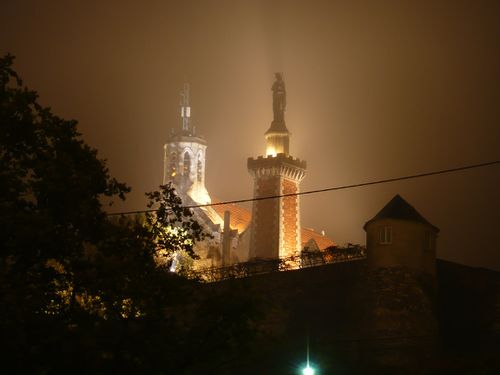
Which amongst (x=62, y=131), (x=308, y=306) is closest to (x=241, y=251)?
(x=308, y=306)

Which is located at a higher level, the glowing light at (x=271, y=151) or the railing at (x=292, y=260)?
the glowing light at (x=271, y=151)

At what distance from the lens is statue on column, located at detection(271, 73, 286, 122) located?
312 ft

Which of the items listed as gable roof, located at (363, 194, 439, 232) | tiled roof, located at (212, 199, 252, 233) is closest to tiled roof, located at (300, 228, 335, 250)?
tiled roof, located at (212, 199, 252, 233)

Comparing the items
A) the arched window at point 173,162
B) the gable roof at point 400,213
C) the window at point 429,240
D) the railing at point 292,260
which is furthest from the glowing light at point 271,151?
the window at point 429,240

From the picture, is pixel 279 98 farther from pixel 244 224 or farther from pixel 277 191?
pixel 244 224

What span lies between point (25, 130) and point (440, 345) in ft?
88.6

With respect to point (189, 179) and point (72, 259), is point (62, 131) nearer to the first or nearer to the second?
point (72, 259)

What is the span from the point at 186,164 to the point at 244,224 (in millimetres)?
8451

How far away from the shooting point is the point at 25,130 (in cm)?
3112

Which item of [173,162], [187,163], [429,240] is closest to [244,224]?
[187,163]

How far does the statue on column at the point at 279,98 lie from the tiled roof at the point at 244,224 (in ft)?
41.9

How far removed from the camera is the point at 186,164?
107312 millimetres

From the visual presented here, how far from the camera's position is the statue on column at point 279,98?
95000 mm

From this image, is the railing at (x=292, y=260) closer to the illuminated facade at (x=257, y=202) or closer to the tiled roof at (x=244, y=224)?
the illuminated facade at (x=257, y=202)
